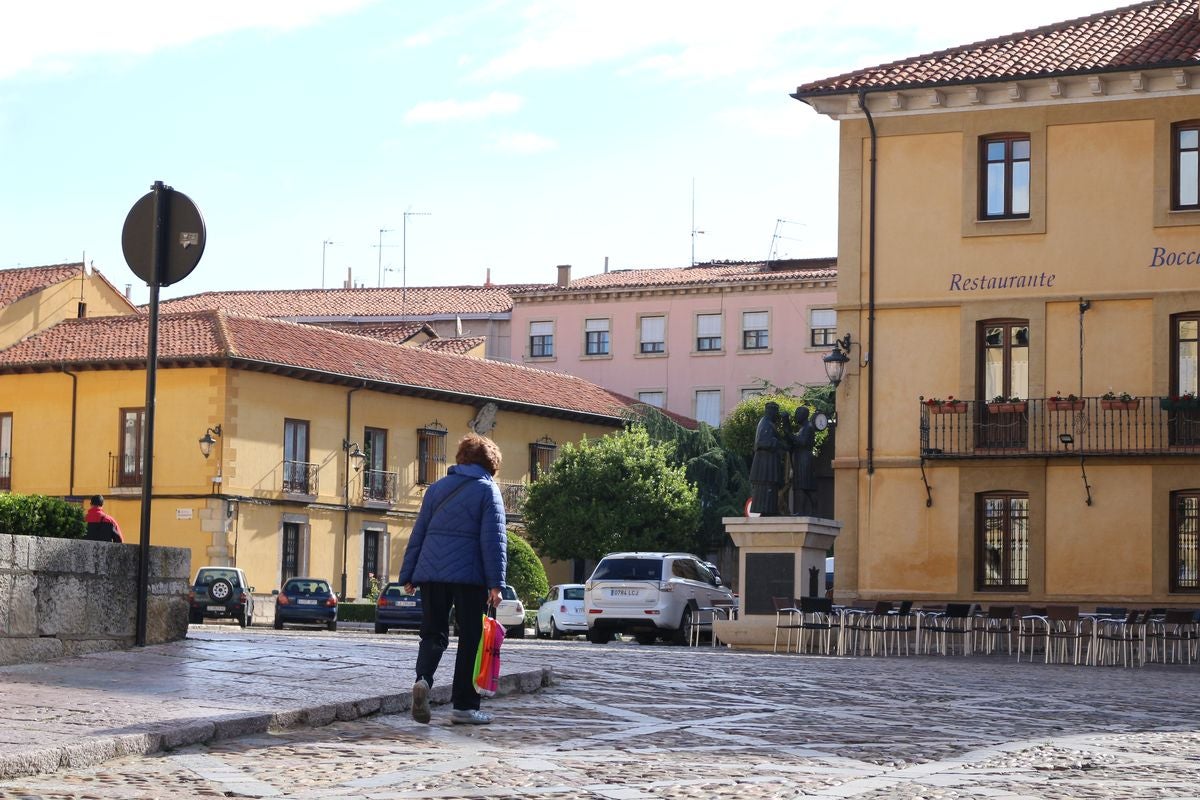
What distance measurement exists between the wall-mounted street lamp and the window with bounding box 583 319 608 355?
2881 cm

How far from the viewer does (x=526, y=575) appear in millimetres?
50781

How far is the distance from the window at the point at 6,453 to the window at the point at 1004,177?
3242 centimetres

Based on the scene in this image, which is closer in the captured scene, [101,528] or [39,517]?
[39,517]

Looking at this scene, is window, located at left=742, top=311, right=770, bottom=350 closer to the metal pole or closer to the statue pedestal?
the statue pedestal

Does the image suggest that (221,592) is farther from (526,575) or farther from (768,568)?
(768,568)

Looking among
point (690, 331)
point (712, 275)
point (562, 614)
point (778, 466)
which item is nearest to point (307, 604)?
point (562, 614)

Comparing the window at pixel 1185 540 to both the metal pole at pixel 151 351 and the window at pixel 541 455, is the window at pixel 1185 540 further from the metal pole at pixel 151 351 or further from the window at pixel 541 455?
the window at pixel 541 455

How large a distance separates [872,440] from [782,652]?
24.8 ft

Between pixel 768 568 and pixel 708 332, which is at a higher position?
pixel 708 332

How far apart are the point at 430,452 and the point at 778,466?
32.0 meters

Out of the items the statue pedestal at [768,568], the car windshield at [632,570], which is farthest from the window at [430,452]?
the statue pedestal at [768,568]

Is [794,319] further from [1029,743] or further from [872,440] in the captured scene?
[1029,743]

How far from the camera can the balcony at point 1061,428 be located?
104 feet

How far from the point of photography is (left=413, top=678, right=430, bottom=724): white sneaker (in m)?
10.9
